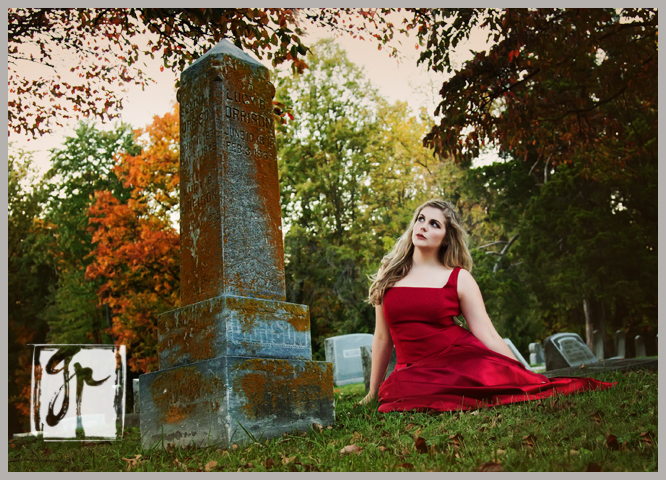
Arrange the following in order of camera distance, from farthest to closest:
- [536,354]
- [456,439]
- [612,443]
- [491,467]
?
1. [536,354]
2. [456,439]
3. [612,443]
4. [491,467]

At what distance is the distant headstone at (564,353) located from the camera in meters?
10.3

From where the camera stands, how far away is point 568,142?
1052 cm

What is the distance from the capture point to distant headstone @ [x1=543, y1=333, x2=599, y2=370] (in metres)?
10.3

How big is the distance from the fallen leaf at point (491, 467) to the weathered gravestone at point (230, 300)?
5.25 ft

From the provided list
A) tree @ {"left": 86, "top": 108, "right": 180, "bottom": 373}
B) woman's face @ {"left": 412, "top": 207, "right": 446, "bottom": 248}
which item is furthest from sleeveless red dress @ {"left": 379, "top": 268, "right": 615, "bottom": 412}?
tree @ {"left": 86, "top": 108, "right": 180, "bottom": 373}

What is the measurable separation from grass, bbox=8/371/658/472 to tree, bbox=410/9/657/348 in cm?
501

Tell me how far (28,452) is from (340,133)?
18.0 m

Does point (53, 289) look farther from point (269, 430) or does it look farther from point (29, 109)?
point (269, 430)

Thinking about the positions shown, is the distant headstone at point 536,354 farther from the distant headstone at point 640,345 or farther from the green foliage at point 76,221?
the green foliage at point 76,221

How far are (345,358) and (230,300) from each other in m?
11.4

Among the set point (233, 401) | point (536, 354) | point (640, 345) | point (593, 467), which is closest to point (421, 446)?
point (593, 467)

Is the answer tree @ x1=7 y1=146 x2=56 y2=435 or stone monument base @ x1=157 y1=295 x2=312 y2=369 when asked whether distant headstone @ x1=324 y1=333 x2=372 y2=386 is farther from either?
tree @ x1=7 y1=146 x2=56 y2=435

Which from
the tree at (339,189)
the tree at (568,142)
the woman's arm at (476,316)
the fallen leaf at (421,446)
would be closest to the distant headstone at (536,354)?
the tree at (568,142)

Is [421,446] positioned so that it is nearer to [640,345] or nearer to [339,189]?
[640,345]
